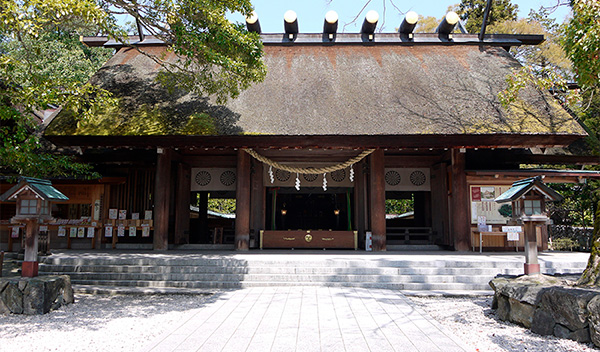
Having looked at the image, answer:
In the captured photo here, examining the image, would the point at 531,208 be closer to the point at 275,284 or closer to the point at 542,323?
the point at 542,323

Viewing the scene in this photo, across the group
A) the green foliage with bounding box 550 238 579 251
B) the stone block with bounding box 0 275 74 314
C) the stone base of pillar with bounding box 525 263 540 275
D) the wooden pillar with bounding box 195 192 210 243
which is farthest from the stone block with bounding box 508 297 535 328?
the wooden pillar with bounding box 195 192 210 243

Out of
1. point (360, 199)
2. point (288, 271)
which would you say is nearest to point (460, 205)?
point (360, 199)

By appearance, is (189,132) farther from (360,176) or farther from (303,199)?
(303,199)

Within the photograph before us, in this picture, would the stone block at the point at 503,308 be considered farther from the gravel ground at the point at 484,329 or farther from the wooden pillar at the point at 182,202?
the wooden pillar at the point at 182,202

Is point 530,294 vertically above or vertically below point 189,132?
below

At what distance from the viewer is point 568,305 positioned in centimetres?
399

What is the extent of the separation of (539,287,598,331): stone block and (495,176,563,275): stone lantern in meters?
1.43

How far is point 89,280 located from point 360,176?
7190 millimetres

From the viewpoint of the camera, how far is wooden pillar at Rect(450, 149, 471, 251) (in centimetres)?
959

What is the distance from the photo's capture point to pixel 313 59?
38.4 feet

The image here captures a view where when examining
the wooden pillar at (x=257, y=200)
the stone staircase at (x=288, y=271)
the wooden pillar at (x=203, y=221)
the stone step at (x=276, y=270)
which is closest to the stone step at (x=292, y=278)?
the stone staircase at (x=288, y=271)

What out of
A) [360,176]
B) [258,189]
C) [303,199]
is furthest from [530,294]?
[303,199]

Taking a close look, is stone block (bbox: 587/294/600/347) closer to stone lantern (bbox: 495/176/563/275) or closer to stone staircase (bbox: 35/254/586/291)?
stone lantern (bbox: 495/176/563/275)

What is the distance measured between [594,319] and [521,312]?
3.03 ft
